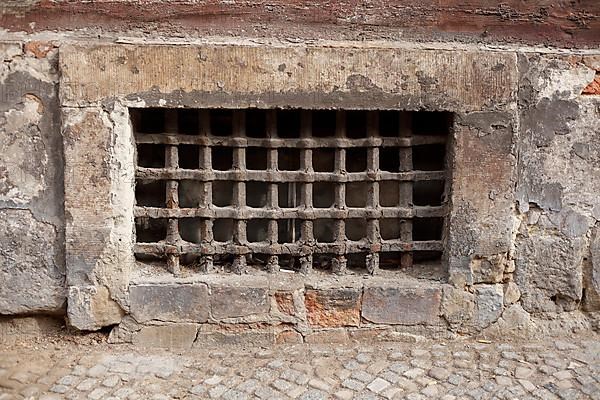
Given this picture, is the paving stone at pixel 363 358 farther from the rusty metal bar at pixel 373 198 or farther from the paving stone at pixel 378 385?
the rusty metal bar at pixel 373 198

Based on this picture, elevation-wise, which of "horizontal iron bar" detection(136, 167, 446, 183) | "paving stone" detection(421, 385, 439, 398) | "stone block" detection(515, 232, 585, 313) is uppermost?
"horizontal iron bar" detection(136, 167, 446, 183)

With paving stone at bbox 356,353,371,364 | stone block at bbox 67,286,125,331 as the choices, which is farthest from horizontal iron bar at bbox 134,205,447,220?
paving stone at bbox 356,353,371,364

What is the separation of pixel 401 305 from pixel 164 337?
3.58 ft

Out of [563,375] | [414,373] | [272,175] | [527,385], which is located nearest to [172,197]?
[272,175]

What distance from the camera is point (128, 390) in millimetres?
2791

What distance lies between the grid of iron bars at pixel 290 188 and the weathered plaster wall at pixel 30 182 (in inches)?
14.5

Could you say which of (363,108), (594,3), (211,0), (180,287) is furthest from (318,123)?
(594,3)

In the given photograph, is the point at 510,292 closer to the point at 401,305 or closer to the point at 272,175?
the point at 401,305

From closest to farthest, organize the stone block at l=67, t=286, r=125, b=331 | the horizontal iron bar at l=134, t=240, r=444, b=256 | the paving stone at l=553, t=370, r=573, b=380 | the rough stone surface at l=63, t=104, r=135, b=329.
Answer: the paving stone at l=553, t=370, r=573, b=380
the rough stone surface at l=63, t=104, r=135, b=329
the stone block at l=67, t=286, r=125, b=331
the horizontal iron bar at l=134, t=240, r=444, b=256

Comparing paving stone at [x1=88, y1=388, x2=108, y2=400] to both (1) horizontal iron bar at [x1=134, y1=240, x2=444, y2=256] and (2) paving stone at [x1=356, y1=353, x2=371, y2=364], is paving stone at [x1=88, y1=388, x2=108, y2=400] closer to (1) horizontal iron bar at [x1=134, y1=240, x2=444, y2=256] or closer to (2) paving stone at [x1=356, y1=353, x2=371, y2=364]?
(1) horizontal iron bar at [x1=134, y1=240, x2=444, y2=256]

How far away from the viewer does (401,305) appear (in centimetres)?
316

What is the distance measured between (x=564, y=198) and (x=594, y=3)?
2.87ft

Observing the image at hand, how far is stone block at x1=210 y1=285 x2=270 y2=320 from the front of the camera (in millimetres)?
3123

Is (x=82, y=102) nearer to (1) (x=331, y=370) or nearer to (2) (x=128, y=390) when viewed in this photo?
(2) (x=128, y=390)
